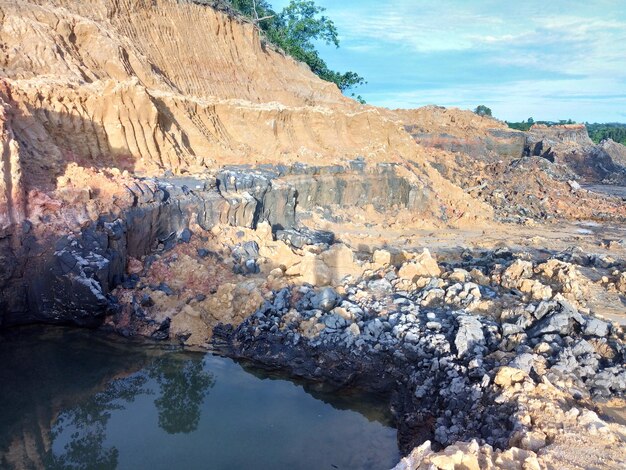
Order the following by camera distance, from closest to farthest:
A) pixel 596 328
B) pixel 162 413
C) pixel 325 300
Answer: pixel 162 413 → pixel 596 328 → pixel 325 300

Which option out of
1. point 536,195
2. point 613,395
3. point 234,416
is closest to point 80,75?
point 234,416

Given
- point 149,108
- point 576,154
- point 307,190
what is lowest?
point 307,190

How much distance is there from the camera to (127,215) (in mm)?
9461

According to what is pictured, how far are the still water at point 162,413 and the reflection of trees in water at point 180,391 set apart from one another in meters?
0.02

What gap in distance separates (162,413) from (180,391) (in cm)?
59

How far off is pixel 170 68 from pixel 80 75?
154 inches

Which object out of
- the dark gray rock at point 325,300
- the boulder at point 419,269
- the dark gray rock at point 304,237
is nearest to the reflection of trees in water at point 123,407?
the dark gray rock at point 325,300

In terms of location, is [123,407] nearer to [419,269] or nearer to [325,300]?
[325,300]

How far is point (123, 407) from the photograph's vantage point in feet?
22.2

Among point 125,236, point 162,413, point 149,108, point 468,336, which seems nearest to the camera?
point 162,413

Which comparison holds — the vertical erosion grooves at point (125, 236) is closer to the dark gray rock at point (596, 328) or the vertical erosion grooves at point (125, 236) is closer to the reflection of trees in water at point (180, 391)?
the reflection of trees in water at point (180, 391)

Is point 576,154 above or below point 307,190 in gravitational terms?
above

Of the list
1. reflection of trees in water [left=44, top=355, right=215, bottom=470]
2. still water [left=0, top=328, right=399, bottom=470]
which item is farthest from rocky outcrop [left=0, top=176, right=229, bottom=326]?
reflection of trees in water [left=44, top=355, right=215, bottom=470]

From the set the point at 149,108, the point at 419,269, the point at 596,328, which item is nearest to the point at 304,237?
the point at 419,269
